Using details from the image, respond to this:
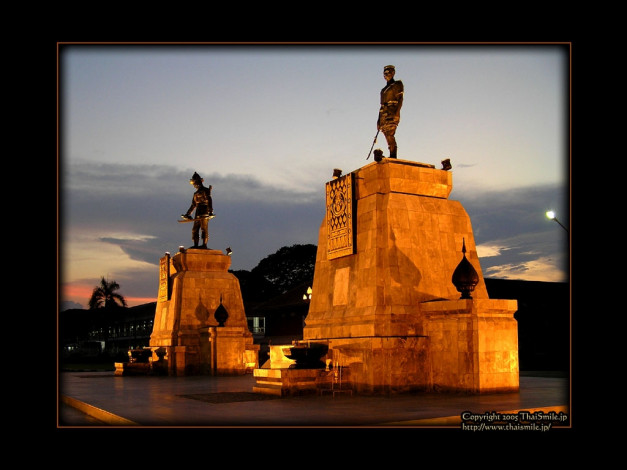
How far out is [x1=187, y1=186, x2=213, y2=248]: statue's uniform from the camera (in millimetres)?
28781

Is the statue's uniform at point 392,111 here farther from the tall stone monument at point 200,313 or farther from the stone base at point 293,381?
the tall stone monument at point 200,313

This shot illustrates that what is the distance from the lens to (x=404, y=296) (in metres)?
15.8

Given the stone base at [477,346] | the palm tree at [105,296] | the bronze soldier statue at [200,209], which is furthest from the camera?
the palm tree at [105,296]

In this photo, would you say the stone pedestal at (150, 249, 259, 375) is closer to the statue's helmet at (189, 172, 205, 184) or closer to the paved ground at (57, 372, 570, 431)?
the statue's helmet at (189, 172, 205, 184)

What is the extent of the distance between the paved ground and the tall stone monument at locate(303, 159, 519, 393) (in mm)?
742

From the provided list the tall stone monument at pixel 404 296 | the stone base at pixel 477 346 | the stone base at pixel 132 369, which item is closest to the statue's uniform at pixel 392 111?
the tall stone monument at pixel 404 296

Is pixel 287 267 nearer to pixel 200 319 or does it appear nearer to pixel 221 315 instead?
pixel 200 319

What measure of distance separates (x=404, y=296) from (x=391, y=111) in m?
4.93

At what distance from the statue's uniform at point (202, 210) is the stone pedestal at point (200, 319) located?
72 centimetres

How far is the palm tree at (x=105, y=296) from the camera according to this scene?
216 feet

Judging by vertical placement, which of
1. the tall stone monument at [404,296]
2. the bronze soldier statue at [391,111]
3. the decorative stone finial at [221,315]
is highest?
the bronze soldier statue at [391,111]

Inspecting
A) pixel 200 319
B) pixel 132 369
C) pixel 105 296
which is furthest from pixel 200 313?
pixel 105 296

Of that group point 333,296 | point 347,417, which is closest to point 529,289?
point 333,296

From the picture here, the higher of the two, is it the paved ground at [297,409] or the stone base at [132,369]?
the paved ground at [297,409]
